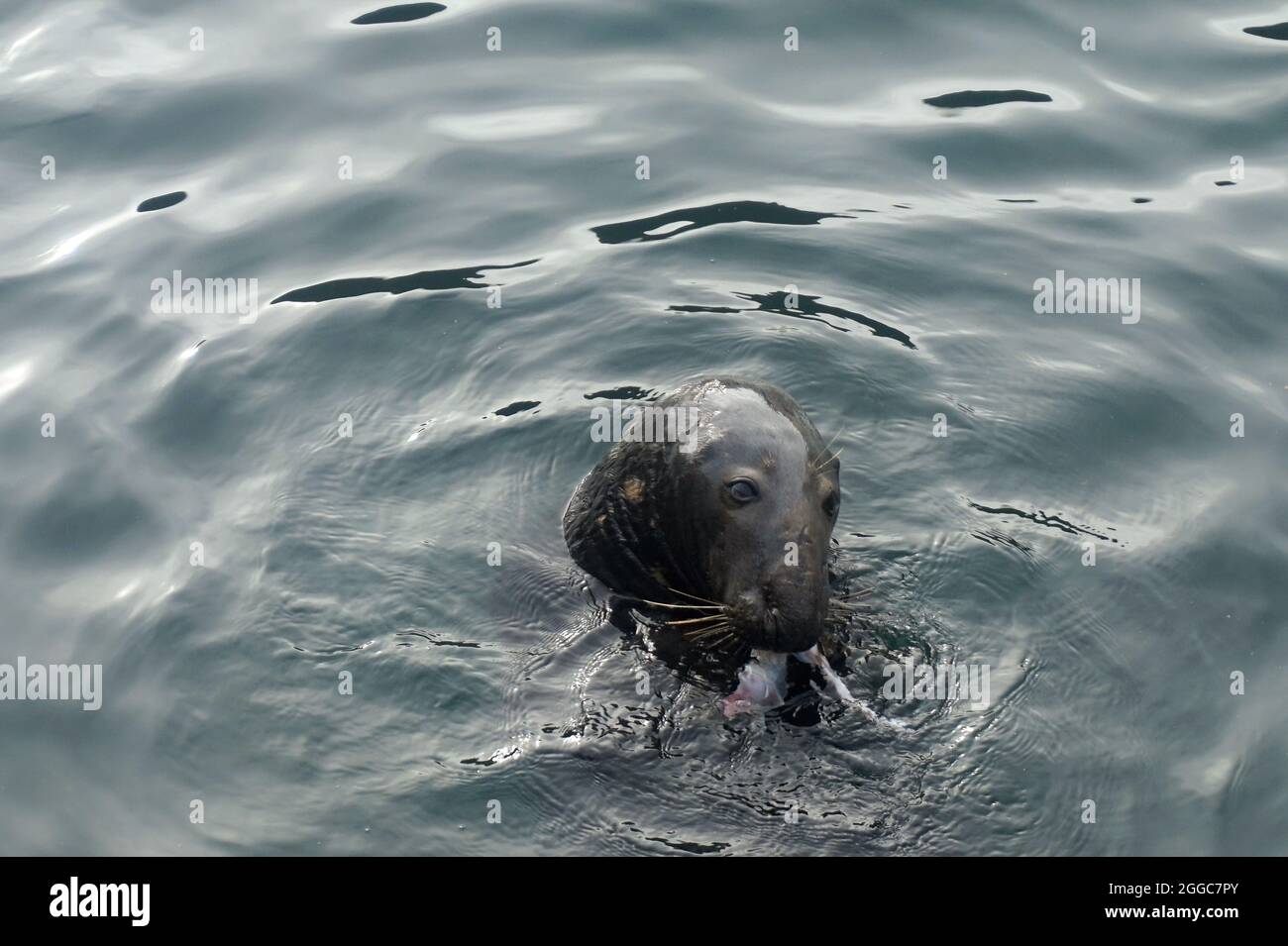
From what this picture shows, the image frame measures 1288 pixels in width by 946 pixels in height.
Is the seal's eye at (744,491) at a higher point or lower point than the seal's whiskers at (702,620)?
higher

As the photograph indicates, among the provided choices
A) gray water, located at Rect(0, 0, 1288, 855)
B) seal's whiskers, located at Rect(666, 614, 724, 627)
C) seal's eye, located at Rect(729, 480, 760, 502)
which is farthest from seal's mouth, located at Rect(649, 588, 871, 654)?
seal's eye, located at Rect(729, 480, 760, 502)

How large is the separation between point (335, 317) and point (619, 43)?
4923 millimetres

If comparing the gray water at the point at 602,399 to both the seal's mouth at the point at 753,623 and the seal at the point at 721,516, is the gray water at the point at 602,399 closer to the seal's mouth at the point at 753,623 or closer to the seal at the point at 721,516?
the seal's mouth at the point at 753,623

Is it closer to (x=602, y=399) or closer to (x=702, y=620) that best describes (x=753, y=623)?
(x=702, y=620)

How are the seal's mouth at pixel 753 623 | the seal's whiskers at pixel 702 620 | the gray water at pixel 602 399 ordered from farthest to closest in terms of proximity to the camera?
1. the seal's whiskers at pixel 702 620
2. the gray water at pixel 602 399
3. the seal's mouth at pixel 753 623

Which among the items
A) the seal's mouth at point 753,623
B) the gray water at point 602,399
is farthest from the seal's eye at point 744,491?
the gray water at point 602,399

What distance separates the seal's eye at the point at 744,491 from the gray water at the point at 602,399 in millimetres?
992

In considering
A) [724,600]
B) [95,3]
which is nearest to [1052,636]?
[724,600]

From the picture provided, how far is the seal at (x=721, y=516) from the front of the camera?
791 centimetres

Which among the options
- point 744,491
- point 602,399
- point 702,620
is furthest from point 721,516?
point 602,399

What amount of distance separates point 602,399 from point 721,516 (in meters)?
2.90

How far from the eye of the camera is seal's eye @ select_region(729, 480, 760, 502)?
27.0 ft

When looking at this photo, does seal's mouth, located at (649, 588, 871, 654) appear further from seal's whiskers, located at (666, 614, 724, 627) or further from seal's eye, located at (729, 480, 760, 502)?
seal's eye, located at (729, 480, 760, 502)
